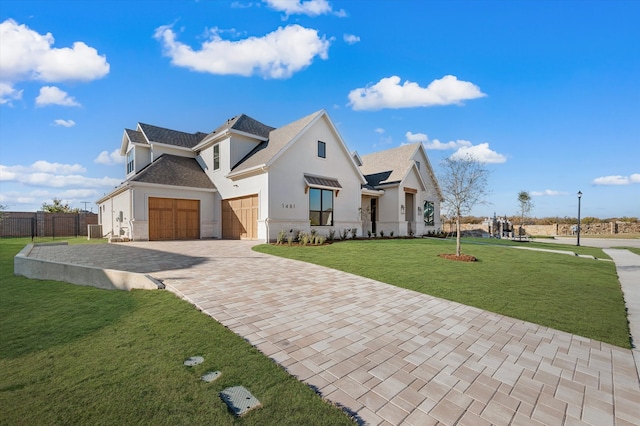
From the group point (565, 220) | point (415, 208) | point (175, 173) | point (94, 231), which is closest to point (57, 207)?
point (94, 231)

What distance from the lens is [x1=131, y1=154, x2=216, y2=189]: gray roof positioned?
18.1 m

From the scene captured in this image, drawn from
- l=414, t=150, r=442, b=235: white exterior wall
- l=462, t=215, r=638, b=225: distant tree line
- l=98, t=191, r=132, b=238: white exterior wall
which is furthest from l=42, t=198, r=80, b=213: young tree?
l=462, t=215, r=638, b=225: distant tree line

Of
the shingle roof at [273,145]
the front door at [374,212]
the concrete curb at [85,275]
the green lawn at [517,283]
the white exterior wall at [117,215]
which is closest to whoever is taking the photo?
the green lawn at [517,283]

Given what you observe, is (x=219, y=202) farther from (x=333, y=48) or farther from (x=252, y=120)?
Result: (x=333, y=48)

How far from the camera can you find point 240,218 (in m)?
18.2

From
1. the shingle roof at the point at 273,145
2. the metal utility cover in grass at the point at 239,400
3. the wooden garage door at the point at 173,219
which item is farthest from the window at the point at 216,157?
the metal utility cover in grass at the point at 239,400

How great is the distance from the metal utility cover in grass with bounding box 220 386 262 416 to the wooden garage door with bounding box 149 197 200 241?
59.1ft

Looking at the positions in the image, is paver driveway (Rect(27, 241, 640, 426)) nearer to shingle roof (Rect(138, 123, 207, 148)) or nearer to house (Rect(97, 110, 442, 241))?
house (Rect(97, 110, 442, 241))

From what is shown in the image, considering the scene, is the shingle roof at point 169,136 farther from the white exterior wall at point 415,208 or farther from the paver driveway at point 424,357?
the paver driveway at point 424,357

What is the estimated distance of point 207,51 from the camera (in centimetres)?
1142

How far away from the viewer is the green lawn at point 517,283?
5031mm

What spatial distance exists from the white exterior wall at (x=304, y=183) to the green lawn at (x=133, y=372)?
1147 cm

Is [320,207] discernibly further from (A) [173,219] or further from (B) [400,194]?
(A) [173,219]

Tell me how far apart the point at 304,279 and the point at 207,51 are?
401 inches
